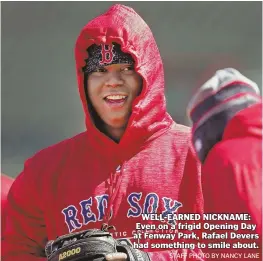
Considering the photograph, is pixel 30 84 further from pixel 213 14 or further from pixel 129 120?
pixel 213 14

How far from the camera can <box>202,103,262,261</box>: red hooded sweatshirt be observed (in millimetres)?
3238

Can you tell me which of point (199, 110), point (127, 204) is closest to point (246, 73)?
point (199, 110)

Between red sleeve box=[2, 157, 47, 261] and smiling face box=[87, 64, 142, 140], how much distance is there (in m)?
0.42

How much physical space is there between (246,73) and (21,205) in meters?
1.12

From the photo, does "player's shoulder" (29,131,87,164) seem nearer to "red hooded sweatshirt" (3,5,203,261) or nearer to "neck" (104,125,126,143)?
"red hooded sweatshirt" (3,5,203,261)

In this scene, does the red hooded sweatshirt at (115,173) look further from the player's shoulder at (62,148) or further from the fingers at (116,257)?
the fingers at (116,257)

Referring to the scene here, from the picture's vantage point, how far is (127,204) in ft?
10.6

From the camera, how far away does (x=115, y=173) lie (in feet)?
10.8

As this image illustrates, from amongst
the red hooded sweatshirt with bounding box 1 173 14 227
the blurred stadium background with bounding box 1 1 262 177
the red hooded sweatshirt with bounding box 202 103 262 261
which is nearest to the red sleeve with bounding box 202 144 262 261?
the red hooded sweatshirt with bounding box 202 103 262 261

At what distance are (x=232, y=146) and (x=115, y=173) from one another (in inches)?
19.7

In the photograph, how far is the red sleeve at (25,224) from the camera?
3.35 meters

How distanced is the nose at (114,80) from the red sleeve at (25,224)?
0.51m

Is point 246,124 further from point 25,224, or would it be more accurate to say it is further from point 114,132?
point 25,224

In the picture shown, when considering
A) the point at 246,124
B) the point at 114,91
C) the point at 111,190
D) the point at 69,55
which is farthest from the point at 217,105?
the point at 69,55
